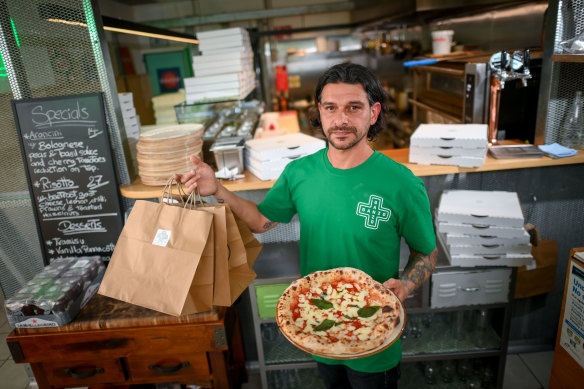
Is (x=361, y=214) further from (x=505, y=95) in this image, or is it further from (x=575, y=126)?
(x=505, y=95)

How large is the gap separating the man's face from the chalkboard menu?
4.92ft

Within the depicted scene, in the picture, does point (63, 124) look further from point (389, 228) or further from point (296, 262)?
point (389, 228)

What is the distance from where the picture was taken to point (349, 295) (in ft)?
5.08

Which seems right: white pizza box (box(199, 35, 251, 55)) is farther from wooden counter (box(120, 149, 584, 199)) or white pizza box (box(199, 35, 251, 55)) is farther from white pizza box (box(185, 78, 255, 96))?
wooden counter (box(120, 149, 584, 199))

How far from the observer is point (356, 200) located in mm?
1525

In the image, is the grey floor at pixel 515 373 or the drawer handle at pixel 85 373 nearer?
the drawer handle at pixel 85 373

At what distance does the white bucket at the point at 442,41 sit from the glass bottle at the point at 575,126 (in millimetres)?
2046

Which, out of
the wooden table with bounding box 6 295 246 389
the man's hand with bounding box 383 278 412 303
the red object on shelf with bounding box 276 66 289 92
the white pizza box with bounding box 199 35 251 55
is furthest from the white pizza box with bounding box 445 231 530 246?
the red object on shelf with bounding box 276 66 289 92

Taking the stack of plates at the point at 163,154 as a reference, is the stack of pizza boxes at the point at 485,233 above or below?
below

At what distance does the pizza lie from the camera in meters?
1.34

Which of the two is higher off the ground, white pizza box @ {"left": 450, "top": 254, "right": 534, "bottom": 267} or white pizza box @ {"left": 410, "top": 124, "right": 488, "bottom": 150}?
white pizza box @ {"left": 410, "top": 124, "right": 488, "bottom": 150}

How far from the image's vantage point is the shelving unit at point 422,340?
2229 millimetres

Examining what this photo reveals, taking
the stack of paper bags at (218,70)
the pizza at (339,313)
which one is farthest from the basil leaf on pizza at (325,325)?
the stack of paper bags at (218,70)

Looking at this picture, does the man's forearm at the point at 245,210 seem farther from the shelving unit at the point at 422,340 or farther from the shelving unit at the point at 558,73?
the shelving unit at the point at 558,73
